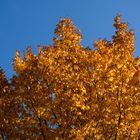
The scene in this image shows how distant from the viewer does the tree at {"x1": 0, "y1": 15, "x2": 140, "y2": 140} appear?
2056 centimetres

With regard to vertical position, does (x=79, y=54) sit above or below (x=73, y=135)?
above

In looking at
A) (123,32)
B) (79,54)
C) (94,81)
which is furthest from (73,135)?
(123,32)

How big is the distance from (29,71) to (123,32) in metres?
6.82

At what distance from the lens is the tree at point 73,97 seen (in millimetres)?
20562

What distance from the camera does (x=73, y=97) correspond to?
20.3 m

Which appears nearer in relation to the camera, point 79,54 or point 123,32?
Result: point 79,54

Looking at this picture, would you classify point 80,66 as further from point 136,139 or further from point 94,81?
point 136,139

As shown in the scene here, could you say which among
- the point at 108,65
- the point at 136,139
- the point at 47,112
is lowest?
the point at 136,139

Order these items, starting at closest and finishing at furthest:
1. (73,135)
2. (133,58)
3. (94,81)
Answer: (73,135) < (94,81) < (133,58)

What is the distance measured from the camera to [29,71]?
2200 centimetres

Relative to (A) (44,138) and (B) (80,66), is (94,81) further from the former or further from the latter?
(A) (44,138)

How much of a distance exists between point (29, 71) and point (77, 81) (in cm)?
262

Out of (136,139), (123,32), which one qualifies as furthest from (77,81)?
(123,32)

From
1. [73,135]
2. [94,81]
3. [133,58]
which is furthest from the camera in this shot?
[133,58]
